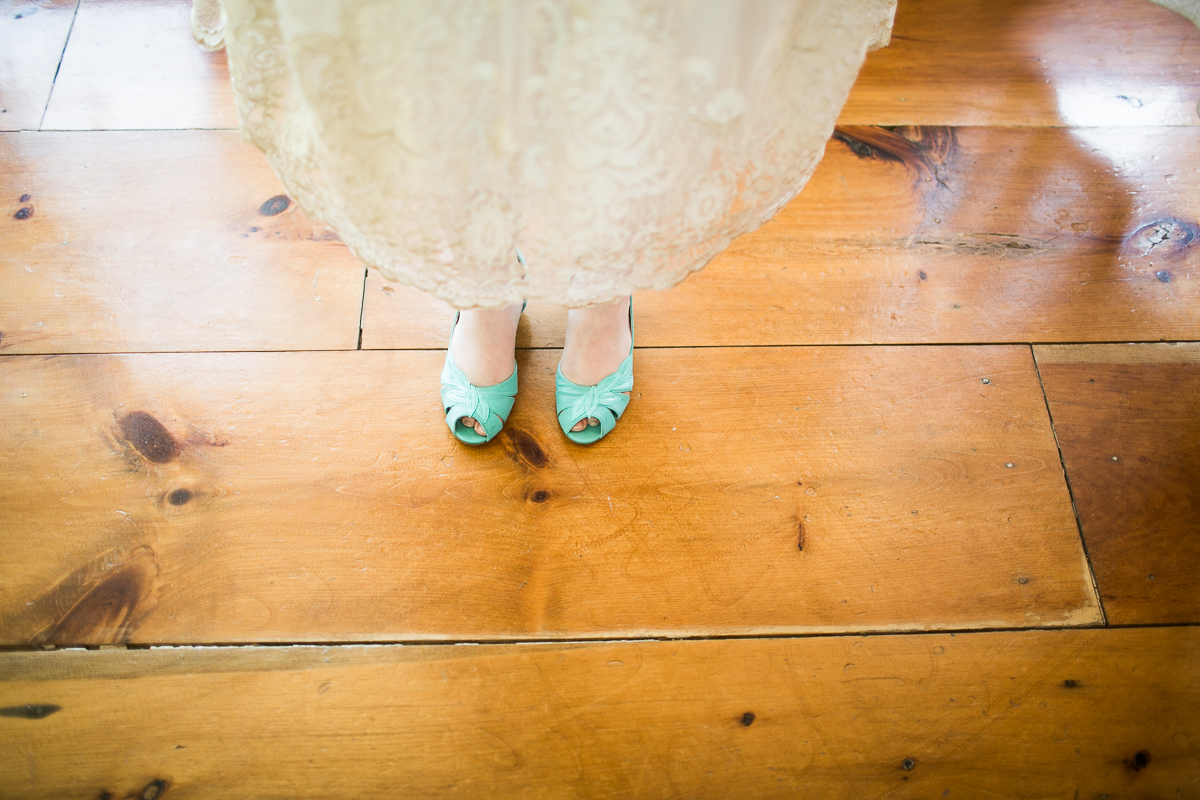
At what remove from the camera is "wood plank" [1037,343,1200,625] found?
2.78 feet

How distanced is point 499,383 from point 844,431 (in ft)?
1.48

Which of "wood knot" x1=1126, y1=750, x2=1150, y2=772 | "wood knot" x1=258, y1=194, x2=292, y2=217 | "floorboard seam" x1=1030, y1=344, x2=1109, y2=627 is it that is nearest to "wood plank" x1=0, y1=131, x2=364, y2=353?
"wood knot" x1=258, y1=194, x2=292, y2=217

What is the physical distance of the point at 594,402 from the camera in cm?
88

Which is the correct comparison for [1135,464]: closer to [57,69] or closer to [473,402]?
[473,402]

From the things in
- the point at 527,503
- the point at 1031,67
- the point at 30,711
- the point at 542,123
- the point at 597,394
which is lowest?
the point at 30,711

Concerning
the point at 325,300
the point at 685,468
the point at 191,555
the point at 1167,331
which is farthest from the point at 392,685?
the point at 1167,331

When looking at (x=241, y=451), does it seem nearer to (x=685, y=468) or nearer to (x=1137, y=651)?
(x=685, y=468)

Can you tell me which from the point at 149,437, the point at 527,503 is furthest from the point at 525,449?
the point at 149,437

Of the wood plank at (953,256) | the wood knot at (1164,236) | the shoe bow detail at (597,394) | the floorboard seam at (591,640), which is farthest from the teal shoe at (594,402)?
the wood knot at (1164,236)

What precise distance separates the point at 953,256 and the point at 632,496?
0.62 metres

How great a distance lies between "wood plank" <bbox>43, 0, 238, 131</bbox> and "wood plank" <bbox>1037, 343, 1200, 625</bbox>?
130 centimetres

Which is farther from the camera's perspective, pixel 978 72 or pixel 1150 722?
pixel 978 72

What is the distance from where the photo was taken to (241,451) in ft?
2.91

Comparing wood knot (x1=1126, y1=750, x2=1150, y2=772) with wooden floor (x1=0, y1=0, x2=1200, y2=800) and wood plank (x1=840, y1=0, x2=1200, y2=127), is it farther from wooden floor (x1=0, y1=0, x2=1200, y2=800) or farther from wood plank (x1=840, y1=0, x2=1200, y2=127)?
wood plank (x1=840, y1=0, x2=1200, y2=127)
